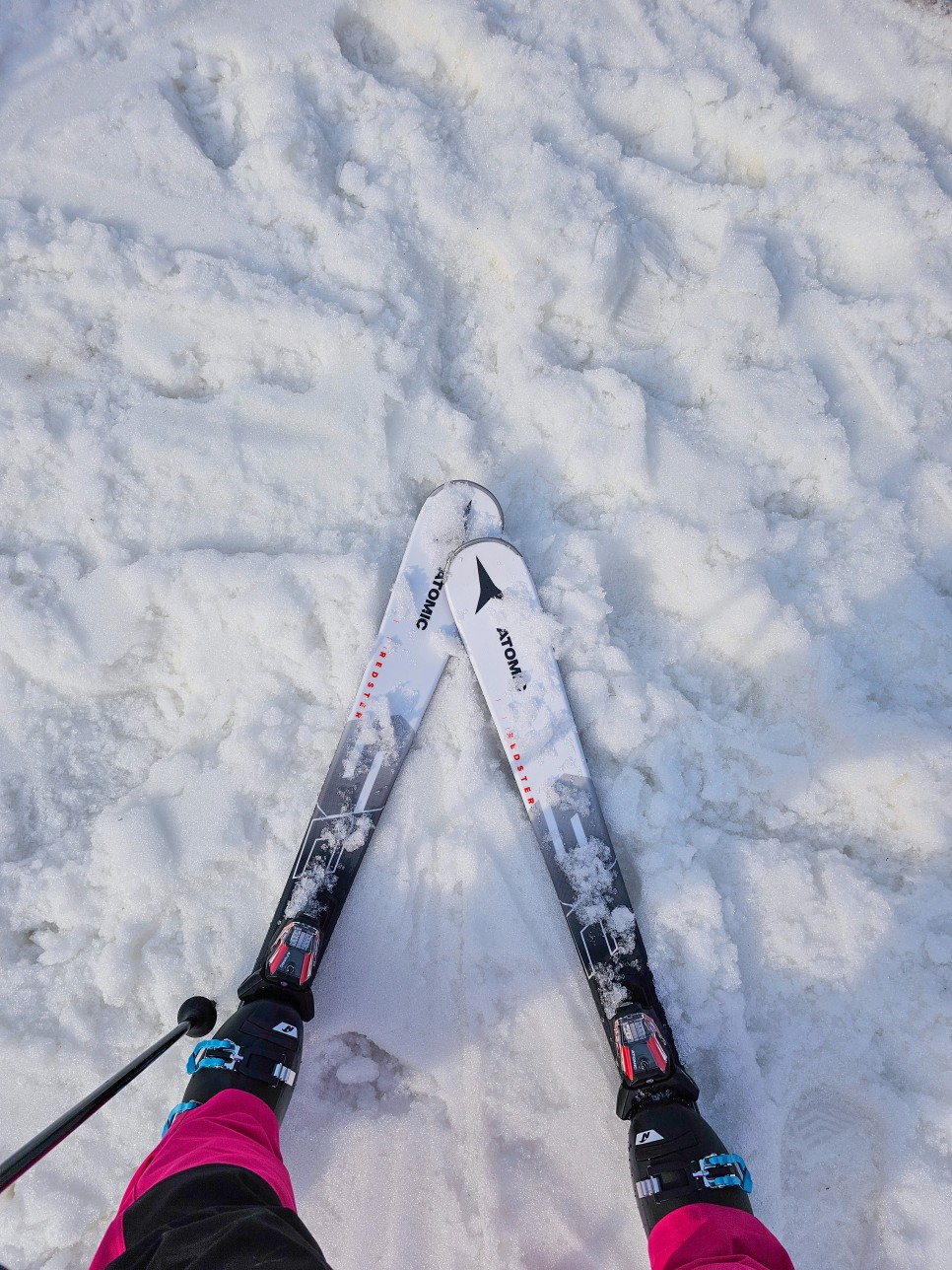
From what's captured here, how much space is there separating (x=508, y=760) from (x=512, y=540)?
0.66 metres

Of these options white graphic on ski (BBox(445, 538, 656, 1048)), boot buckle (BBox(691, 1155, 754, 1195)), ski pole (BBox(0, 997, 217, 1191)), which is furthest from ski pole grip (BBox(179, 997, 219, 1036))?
boot buckle (BBox(691, 1155, 754, 1195))

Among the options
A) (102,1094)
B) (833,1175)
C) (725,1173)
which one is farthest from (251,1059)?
(833,1175)

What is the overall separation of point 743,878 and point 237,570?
5.40ft

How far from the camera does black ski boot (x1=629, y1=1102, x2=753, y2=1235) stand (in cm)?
165

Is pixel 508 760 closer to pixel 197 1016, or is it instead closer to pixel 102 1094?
pixel 197 1016

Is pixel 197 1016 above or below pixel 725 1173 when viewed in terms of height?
below

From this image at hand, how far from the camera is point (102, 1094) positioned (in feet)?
4.60

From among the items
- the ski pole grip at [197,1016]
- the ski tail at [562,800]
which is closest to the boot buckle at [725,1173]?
the ski tail at [562,800]

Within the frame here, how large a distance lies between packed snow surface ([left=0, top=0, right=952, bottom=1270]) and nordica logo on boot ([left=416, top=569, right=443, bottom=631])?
0.15m

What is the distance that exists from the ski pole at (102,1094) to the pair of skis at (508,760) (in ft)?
0.39

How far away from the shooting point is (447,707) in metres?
2.08

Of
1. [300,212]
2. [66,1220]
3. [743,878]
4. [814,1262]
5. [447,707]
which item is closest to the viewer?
[66,1220]

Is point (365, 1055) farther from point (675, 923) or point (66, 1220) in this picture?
point (675, 923)

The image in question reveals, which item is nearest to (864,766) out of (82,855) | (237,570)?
(237,570)
